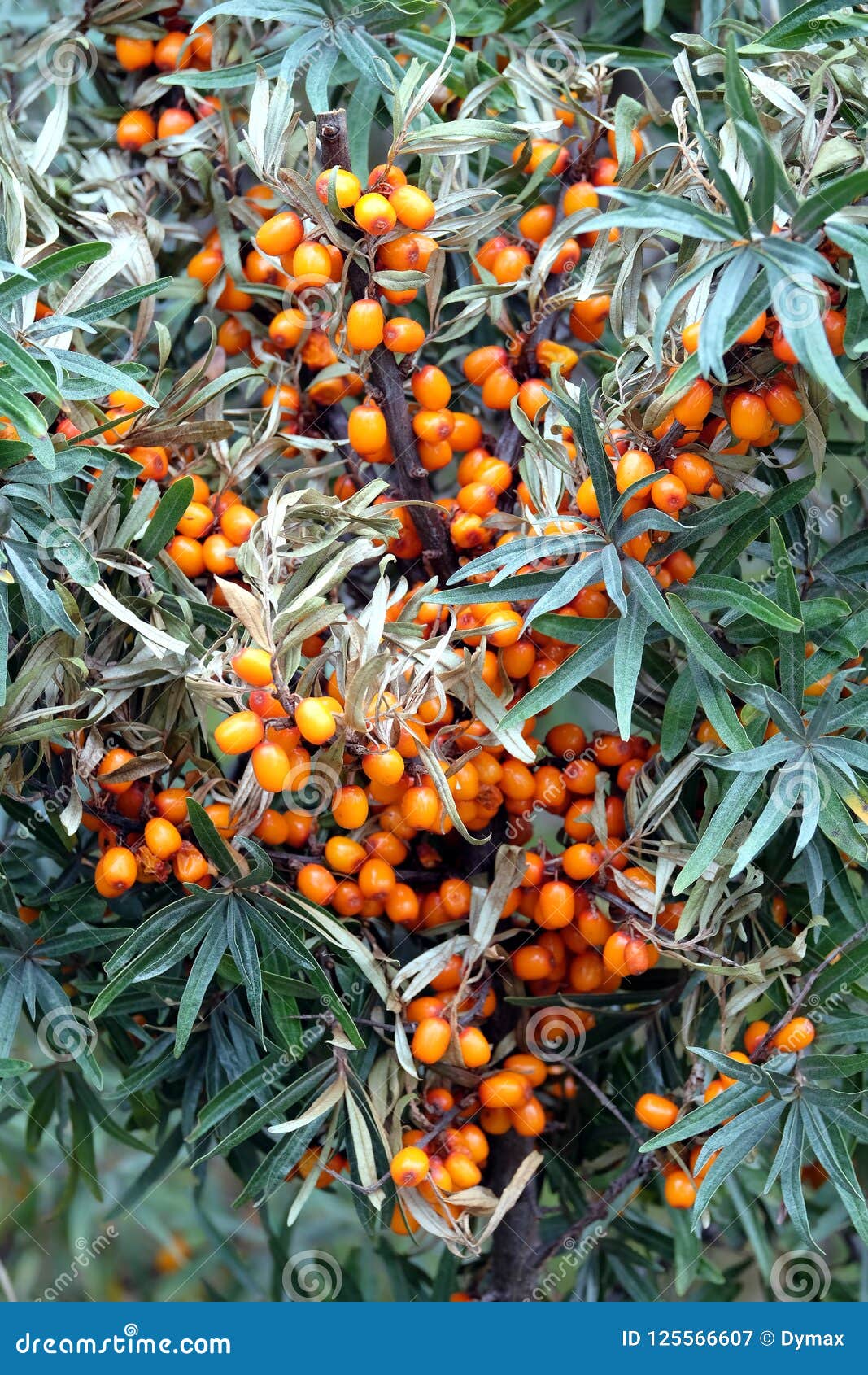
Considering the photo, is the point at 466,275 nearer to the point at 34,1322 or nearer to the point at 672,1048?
the point at 672,1048

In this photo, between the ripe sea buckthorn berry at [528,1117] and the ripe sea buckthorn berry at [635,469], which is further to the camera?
the ripe sea buckthorn berry at [528,1117]

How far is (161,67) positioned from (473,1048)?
0.89m

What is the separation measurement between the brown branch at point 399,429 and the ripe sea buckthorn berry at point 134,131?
254mm

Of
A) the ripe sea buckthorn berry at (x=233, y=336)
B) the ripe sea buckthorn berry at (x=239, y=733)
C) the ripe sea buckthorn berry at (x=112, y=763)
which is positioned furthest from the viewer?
the ripe sea buckthorn berry at (x=233, y=336)

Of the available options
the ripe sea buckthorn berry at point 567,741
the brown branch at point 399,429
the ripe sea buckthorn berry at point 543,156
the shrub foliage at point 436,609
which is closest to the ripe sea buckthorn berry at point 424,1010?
the shrub foliage at point 436,609

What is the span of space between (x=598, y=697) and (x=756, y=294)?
0.33 metres

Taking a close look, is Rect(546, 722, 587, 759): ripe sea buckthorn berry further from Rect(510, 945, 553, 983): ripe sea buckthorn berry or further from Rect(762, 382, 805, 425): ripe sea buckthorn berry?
Rect(762, 382, 805, 425): ripe sea buckthorn berry

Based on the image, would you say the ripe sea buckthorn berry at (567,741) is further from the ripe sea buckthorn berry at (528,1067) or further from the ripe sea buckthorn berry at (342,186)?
the ripe sea buckthorn berry at (342,186)

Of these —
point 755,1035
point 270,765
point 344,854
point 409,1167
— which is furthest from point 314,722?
point 755,1035

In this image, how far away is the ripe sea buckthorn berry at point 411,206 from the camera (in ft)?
2.61

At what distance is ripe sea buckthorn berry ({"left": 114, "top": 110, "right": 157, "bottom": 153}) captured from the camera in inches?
40.4

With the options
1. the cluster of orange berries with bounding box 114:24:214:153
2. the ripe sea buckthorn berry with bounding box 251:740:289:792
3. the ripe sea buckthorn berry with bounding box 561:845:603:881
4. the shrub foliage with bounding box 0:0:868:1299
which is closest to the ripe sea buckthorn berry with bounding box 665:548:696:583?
the shrub foliage with bounding box 0:0:868:1299

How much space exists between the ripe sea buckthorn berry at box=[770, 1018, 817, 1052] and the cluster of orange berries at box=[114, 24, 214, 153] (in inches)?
35.4

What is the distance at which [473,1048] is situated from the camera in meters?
0.89
